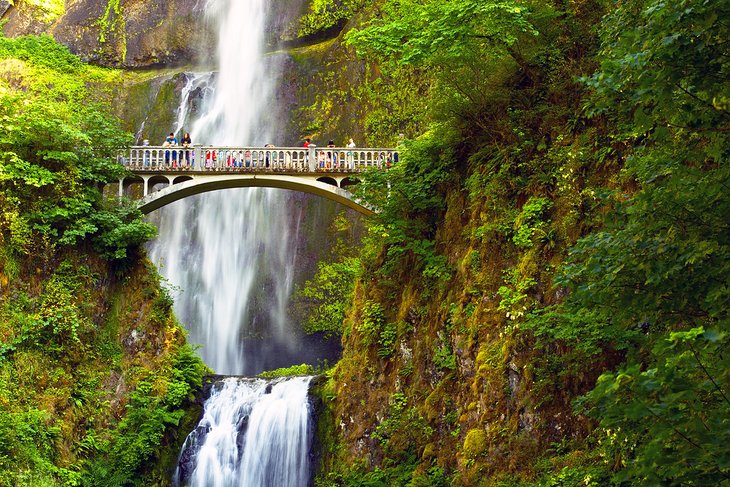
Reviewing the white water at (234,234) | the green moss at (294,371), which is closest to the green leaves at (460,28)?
the white water at (234,234)

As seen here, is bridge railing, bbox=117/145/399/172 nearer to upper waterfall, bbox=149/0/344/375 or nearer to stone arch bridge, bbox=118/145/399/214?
stone arch bridge, bbox=118/145/399/214

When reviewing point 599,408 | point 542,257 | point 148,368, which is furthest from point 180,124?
point 599,408

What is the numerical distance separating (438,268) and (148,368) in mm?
9717

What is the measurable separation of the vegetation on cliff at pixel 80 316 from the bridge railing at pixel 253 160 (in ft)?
4.01

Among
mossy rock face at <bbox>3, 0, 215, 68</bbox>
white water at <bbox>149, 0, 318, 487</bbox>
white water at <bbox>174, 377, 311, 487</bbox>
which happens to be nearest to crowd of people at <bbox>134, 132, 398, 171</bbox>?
white water at <bbox>149, 0, 318, 487</bbox>

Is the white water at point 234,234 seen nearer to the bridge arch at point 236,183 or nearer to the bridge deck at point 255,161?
the bridge arch at point 236,183

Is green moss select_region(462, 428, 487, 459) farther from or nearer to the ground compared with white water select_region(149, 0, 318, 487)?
nearer to the ground

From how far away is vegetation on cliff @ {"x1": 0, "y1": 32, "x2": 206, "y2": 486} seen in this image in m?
20.3

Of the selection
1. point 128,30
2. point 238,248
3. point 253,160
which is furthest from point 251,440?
point 128,30

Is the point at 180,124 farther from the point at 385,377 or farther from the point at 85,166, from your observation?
the point at 385,377

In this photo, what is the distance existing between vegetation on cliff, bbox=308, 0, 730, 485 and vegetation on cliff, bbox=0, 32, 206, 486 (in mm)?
5018

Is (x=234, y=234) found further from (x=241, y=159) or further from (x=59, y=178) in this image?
(x=59, y=178)

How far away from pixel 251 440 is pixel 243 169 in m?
8.10

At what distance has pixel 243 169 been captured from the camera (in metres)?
25.0
